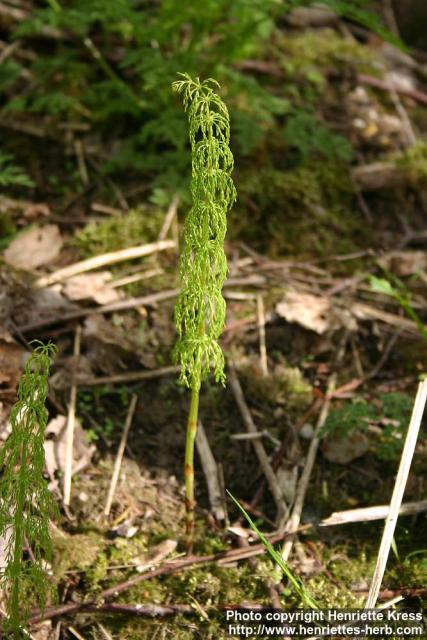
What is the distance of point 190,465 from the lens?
2.43 metres

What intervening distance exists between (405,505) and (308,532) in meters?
0.40

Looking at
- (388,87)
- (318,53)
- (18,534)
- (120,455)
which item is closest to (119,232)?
(120,455)

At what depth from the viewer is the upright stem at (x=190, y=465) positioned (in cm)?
232

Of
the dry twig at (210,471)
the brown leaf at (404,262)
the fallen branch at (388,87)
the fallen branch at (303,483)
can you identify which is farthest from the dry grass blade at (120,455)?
the fallen branch at (388,87)

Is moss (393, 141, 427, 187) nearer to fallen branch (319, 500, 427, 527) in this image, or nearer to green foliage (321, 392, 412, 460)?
green foliage (321, 392, 412, 460)

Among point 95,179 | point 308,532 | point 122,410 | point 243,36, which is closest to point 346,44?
point 243,36

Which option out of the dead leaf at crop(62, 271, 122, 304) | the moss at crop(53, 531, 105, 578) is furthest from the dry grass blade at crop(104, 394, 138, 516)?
the dead leaf at crop(62, 271, 122, 304)

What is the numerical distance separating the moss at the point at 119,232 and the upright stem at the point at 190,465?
154 centimetres

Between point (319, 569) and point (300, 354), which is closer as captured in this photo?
point (319, 569)

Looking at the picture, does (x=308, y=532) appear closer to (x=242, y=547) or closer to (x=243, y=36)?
(x=242, y=547)

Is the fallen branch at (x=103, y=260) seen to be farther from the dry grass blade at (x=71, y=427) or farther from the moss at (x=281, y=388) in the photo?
the moss at (x=281, y=388)

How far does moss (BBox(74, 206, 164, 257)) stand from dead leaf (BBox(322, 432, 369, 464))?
5.27 ft

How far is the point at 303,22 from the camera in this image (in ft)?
17.6

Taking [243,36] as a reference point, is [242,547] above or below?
below
